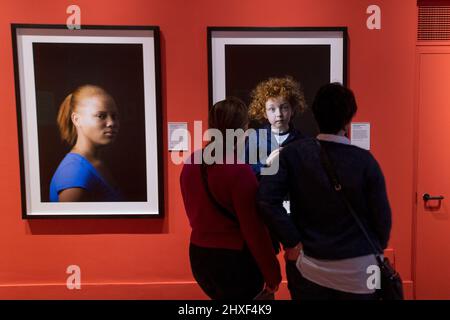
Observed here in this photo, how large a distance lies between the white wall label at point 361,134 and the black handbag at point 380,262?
3.96 ft

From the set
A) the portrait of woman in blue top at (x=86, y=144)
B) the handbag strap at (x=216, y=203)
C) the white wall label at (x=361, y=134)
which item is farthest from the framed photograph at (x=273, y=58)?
the handbag strap at (x=216, y=203)

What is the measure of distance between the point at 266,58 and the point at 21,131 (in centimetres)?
176

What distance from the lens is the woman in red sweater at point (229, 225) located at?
1.34 metres

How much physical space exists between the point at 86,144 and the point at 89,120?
17 centimetres

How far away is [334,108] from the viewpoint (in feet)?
4.05

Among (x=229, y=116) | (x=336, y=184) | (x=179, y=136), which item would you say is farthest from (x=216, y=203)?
(x=179, y=136)

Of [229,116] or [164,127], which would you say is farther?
[164,127]

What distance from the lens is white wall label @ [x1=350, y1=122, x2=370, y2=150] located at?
7.65ft

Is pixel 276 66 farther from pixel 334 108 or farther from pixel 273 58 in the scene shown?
pixel 334 108

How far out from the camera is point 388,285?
49.1 inches

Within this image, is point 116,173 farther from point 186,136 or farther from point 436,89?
point 436,89

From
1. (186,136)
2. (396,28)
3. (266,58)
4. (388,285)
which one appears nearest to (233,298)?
(388,285)

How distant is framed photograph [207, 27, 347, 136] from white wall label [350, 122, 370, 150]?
1.05 feet

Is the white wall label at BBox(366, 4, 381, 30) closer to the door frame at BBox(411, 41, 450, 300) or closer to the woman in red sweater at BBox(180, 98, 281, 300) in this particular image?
the door frame at BBox(411, 41, 450, 300)
